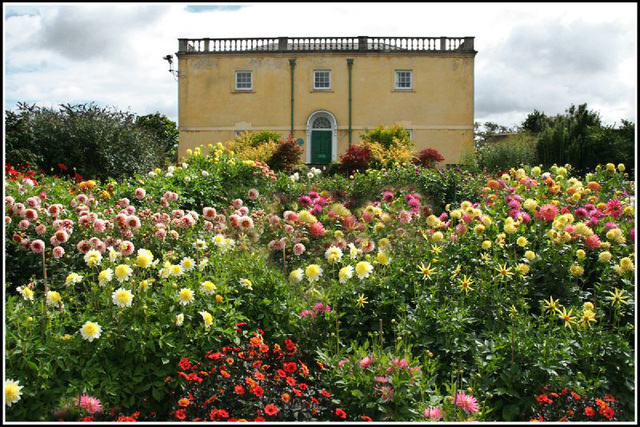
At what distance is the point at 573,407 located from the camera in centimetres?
304

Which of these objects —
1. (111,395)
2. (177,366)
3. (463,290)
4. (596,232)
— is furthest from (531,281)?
(111,395)

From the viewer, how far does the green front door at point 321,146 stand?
2528 cm

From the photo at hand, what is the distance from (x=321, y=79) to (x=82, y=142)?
550 inches

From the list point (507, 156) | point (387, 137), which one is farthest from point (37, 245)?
point (507, 156)

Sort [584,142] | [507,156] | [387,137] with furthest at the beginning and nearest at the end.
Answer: [584,142] < [507,156] < [387,137]

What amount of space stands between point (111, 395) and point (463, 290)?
89.7 inches

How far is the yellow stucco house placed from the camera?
24.8 meters

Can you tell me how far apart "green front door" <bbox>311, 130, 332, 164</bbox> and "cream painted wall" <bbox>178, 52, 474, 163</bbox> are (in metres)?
0.53

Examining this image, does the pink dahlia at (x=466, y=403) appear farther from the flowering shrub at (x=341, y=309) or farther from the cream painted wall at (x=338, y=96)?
the cream painted wall at (x=338, y=96)

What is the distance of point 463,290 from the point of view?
12.5 ft

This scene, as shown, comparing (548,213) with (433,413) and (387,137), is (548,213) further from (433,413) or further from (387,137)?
(387,137)

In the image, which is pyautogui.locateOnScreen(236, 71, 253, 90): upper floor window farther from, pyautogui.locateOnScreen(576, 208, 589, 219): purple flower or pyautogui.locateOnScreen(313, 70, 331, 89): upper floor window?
pyautogui.locateOnScreen(576, 208, 589, 219): purple flower

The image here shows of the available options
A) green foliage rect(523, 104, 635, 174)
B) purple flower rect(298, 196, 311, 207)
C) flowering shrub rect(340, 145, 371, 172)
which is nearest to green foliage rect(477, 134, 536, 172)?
green foliage rect(523, 104, 635, 174)

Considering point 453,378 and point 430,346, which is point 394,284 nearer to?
point 430,346
